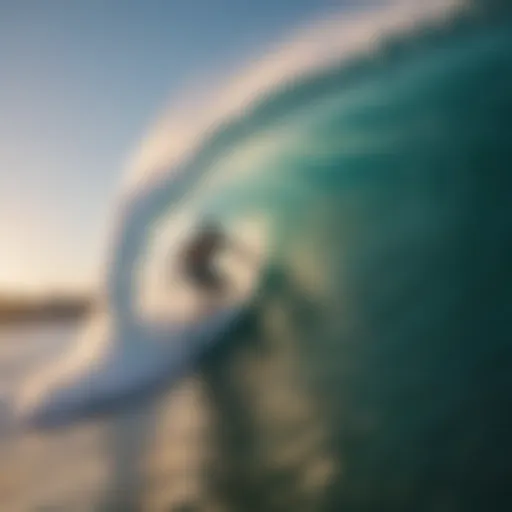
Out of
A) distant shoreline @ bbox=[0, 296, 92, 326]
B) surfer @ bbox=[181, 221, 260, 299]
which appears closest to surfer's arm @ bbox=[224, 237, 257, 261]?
surfer @ bbox=[181, 221, 260, 299]

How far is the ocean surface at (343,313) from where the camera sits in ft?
2.91

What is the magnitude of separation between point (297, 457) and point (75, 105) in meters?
0.60

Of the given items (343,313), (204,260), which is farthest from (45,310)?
(343,313)

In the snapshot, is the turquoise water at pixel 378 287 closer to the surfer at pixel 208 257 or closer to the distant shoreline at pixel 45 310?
the surfer at pixel 208 257

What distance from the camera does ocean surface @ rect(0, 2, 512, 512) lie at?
89cm

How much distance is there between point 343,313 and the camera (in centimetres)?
94

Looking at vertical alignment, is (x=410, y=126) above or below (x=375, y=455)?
above

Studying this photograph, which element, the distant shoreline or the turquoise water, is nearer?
the turquoise water

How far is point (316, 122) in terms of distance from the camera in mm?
988

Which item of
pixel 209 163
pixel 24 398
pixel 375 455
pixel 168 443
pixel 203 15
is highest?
pixel 203 15

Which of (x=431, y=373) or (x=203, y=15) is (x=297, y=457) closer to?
(x=431, y=373)

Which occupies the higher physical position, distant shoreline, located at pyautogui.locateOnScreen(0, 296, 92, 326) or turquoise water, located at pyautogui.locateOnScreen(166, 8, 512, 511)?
distant shoreline, located at pyautogui.locateOnScreen(0, 296, 92, 326)

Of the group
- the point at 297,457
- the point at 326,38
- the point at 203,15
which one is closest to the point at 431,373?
the point at 297,457

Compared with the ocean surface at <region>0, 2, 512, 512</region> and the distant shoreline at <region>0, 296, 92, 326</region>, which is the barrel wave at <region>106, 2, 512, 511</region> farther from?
the distant shoreline at <region>0, 296, 92, 326</region>
